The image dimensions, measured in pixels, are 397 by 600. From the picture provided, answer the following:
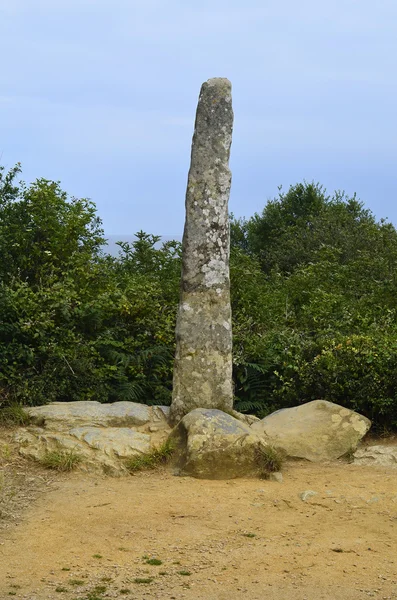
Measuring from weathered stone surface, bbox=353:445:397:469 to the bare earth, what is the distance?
33 cm

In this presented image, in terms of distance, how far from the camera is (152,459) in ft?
31.8

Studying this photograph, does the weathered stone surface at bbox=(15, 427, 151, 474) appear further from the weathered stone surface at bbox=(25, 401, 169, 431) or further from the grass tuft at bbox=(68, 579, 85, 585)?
the grass tuft at bbox=(68, 579, 85, 585)

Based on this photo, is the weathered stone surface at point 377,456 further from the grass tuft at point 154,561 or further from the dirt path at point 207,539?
the grass tuft at point 154,561

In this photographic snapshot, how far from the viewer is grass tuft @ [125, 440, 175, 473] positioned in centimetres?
958

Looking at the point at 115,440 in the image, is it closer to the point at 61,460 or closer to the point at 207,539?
the point at 61,460

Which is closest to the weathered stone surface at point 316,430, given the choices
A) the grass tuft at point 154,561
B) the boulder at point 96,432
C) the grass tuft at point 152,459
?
the grass tuft at point 152,459

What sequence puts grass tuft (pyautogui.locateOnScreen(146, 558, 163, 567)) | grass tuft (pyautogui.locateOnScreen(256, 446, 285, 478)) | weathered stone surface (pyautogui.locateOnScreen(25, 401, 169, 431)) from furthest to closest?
1. weathered stone surface (pyautogui.locateOnScreen(25, 401, 169, 431))
2. grass tuft (pyautogui.locateOnScreen(256, 446, 285, 478))
3. grass tuft (pyautogui.locateOnScreen(146, 558, 163, 567))

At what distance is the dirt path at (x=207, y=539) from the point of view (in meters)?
6.50

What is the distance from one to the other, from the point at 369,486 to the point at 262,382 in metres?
3.57

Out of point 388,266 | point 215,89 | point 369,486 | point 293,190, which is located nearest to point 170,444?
point 369,486

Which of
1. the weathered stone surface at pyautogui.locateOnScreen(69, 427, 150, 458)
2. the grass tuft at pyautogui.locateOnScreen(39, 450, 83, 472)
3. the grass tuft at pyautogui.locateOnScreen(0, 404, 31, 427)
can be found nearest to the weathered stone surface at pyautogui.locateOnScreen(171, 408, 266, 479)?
the weathered stone surface at pyautogui.locateOnScreen(69, 427, 150, 458)

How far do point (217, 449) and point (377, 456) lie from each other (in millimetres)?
2323

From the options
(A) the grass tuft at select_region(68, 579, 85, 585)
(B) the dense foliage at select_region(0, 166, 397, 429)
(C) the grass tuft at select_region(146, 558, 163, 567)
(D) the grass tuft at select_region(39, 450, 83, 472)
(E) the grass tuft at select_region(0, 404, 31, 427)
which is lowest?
(A) the grass tuft at select_region(68, 579, 85, 585)

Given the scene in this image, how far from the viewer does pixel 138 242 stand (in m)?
16.4
